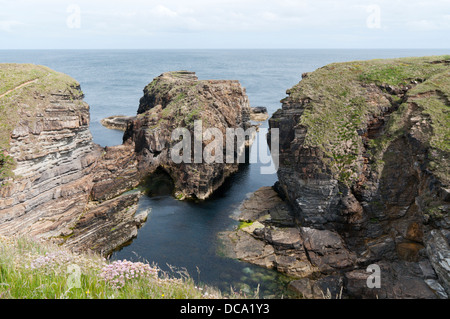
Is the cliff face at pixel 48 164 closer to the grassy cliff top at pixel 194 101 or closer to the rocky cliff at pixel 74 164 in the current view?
the rocky cliff at pixel 74 164

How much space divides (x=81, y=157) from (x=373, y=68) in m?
43.7

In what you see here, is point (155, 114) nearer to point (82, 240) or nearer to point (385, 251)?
point (82, 240)

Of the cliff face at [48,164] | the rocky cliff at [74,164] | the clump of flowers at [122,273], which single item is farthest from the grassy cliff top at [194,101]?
the clump of flowers at [122,273]

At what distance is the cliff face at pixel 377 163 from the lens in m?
29.7

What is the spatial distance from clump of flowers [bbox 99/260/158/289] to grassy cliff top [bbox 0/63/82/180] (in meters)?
27.0

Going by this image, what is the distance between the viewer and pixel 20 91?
1503 inches

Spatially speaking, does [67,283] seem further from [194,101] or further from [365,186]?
[194,101]

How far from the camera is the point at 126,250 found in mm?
35875

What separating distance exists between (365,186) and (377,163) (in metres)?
3.04

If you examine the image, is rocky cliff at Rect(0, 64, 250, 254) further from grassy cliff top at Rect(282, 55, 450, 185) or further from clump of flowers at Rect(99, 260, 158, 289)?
clump of flowers at Rect(99, 260, 158, 289)

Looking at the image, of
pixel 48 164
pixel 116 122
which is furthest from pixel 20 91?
pixel 116 122

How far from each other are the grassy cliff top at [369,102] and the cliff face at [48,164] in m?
27.2

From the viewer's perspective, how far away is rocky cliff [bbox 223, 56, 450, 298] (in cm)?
2897
